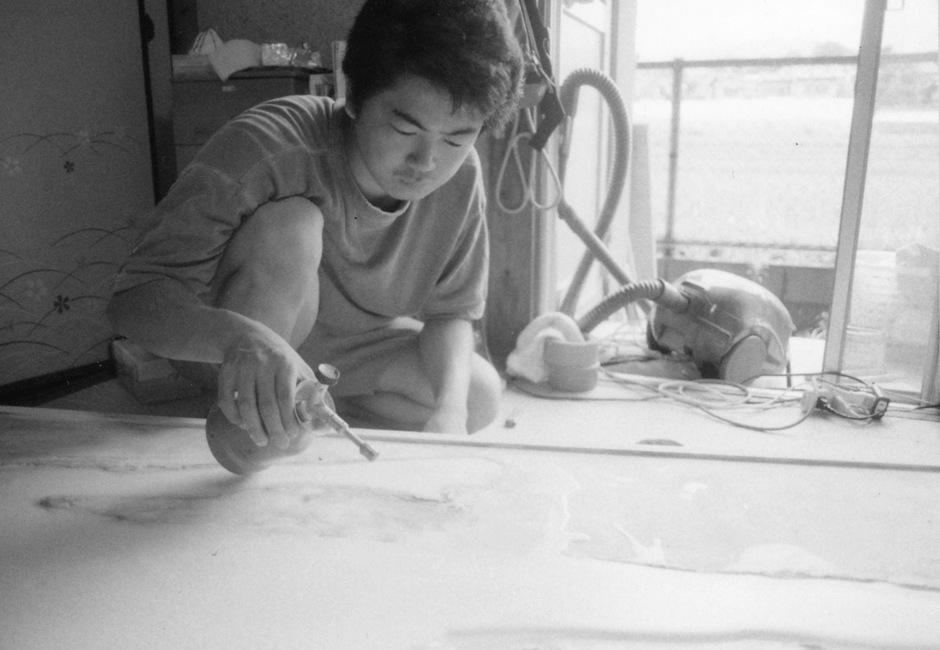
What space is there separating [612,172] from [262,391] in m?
1.73

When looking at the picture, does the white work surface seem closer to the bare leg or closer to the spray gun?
the spray gun

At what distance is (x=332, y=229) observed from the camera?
113cm

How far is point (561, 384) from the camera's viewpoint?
1927mm

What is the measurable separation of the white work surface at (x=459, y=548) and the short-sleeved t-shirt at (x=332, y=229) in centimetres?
27

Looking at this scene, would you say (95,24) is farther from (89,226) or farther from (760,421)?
(760,421)

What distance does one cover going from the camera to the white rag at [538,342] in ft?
6.39

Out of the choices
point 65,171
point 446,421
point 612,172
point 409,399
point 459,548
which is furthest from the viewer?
point 612,172

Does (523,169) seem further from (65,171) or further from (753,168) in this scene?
(753,168)

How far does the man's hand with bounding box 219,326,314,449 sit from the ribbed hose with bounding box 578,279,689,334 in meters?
1.47

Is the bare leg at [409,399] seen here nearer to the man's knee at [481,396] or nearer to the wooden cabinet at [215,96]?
the man's knee at [481,396]

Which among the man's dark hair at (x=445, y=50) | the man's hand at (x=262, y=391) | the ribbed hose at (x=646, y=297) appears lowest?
the ribbed hose at (x=646, y=297)

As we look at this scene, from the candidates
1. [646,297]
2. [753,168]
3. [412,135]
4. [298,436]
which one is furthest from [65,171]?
[753,168]

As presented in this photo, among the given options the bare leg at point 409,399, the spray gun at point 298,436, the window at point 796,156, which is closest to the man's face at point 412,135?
the spray gun at point 298,436

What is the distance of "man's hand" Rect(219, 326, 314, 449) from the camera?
713 millimetres
